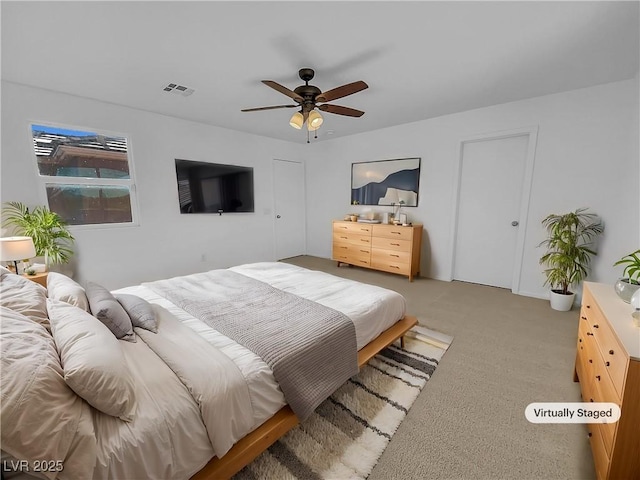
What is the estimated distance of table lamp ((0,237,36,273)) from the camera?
2.22m

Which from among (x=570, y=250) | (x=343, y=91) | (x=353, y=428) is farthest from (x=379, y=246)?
(x=353, y=428)

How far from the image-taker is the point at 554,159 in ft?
10.2

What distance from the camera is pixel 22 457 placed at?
74cm

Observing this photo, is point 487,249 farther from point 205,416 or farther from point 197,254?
point 197,254

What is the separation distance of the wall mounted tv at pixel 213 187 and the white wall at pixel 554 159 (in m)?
2.23

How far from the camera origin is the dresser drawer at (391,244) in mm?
4051

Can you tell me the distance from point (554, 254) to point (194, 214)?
4.85m

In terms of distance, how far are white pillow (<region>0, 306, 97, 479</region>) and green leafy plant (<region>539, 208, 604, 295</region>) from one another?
4016 millimetres

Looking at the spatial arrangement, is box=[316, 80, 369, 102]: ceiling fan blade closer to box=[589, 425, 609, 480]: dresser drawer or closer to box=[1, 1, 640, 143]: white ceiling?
box=[1, 1, 640, 143]: white ceiling

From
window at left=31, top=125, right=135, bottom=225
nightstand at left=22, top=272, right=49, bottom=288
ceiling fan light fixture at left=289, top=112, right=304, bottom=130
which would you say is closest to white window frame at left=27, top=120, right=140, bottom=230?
window at left=31, top=125, right=135, bottom=225

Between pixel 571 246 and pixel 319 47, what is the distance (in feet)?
10.7

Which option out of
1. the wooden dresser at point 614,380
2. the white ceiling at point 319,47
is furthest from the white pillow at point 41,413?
the white ceiling at point 319,47

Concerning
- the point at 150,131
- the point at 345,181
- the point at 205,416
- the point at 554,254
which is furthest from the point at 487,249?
the point at 150,131

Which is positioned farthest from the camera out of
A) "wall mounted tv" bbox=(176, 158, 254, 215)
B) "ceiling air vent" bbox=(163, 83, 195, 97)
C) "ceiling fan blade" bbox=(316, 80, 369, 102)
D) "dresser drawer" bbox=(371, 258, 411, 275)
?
"dresser drawer" bbox=(371, 258, 411, 275)
